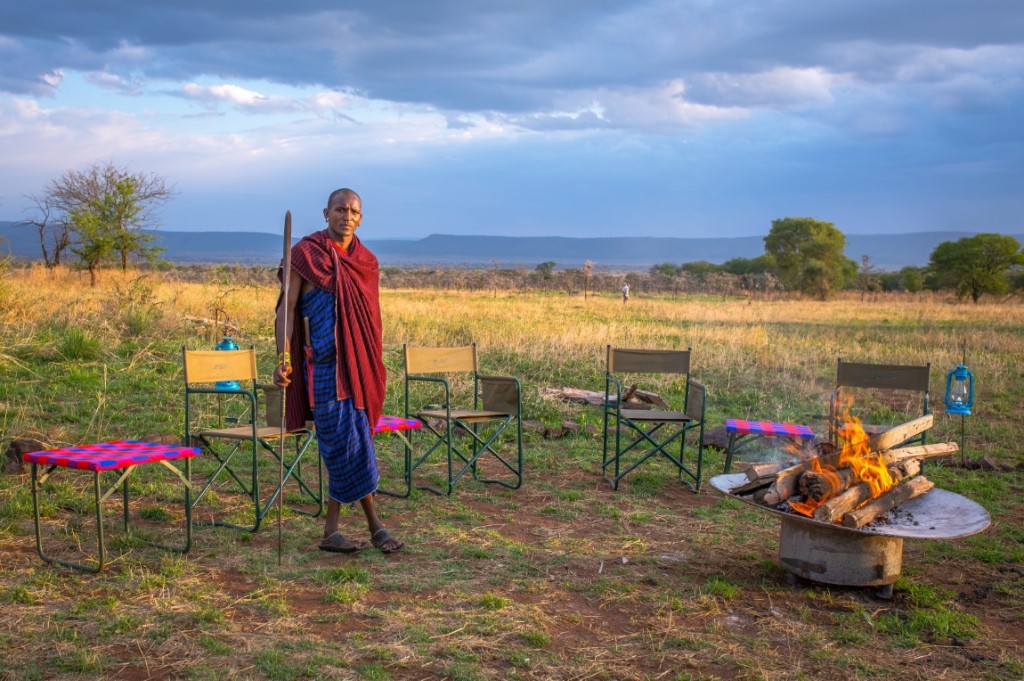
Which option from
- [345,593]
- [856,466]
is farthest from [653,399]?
[345,593]

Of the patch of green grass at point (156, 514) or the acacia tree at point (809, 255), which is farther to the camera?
the acacia tree at point (809, 255)

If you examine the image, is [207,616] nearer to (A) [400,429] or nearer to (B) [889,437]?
(A) [400,429]

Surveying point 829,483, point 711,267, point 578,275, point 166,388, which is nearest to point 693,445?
point 829,483

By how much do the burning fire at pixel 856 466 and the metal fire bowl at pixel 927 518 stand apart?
0.13 meters

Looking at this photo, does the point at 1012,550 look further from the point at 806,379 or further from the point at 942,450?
the point at 806,379

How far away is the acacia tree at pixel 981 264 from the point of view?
33938mm

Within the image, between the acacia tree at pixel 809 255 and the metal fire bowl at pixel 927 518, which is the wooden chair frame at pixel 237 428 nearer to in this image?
the metal fire bowl at pixel 927 518

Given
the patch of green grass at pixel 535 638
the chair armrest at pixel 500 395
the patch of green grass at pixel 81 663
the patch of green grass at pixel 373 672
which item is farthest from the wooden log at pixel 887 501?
the patch of green grass at pixel 81 663

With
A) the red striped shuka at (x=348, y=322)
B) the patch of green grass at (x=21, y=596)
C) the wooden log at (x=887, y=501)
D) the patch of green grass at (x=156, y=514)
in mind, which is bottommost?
the patch of green grass at (x=156, y=514)

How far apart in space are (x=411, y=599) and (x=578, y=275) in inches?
1588

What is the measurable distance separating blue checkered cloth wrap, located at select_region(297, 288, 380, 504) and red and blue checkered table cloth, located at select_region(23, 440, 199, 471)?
25.3 inches

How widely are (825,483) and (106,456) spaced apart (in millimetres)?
3228

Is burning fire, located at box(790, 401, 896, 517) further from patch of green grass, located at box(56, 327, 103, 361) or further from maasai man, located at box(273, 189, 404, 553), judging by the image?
patch of green grass, located at box(56, 327, 103, 361)

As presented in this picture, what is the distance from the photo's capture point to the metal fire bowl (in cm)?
373
